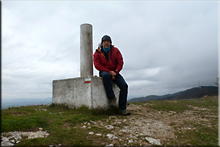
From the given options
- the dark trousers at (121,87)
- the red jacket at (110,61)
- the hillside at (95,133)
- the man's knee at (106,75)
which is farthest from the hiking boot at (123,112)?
the red jacket at (110,61)

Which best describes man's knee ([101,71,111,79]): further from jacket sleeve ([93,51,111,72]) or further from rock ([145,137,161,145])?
Result: rock ([145,137,161,145])

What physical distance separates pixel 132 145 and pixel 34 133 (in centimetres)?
214

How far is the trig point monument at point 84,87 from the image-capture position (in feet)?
19.9

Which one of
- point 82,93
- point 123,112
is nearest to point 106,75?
point 82,93

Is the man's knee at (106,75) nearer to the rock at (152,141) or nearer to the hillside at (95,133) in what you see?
the hillside at (95,133)

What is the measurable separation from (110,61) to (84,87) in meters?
1.52

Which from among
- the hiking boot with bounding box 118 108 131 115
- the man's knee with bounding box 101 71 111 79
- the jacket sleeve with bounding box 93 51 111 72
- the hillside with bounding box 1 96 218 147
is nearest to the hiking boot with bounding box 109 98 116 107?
the hiking boot with bounding box 118 108 131 115

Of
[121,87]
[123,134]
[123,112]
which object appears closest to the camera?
[123,134]

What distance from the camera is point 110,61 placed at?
6.62m

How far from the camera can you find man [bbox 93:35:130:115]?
6297mm

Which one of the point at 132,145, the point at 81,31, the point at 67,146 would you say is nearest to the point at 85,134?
the point at 67,146

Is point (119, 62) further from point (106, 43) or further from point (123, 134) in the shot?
point (123, 134)

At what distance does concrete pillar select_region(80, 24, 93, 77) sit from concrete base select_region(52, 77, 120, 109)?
822mm

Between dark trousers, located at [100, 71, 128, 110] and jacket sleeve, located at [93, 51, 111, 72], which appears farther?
jacket sleeve, located at [93, 51, 111, 72]
